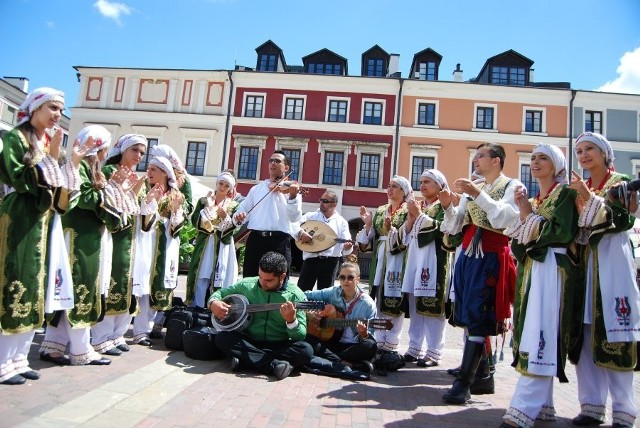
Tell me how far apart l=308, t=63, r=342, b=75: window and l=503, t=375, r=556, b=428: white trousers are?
2799 centimetres

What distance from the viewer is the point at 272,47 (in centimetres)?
3098

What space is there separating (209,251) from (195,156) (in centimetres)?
2288

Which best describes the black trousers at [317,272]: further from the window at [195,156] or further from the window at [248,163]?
the window at [195,156]

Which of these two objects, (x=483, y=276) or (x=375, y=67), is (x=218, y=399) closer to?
(x=483, y=276)

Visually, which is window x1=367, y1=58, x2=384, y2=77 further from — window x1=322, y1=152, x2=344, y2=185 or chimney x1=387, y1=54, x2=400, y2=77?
window x1=322, y1=152, x2=344, y2=185

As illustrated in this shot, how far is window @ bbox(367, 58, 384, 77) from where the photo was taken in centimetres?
3012

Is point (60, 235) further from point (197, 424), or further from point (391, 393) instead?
point (391, 393)

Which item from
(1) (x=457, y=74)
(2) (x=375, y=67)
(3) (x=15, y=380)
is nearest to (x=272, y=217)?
(3) (x=15, y=380)

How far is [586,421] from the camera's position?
12.0ft

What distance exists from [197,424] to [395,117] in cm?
2583

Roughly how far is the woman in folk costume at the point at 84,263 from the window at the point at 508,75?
94.7 ft

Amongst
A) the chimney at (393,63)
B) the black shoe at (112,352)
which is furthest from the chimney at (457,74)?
the black shoe at (112,352)

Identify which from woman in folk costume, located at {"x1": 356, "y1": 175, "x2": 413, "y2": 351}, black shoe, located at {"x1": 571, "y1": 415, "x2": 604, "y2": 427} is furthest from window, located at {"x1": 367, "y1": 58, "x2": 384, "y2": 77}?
black shoe, located at {"x1": 571, "y1": 415, "x2": 604, "y2": 427}

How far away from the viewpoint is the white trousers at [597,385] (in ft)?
11.4
